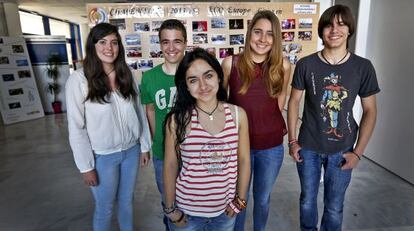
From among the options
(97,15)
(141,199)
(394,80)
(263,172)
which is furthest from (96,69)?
(394,80)

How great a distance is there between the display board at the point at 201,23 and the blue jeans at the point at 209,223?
8.55ft

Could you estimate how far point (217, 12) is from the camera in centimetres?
379

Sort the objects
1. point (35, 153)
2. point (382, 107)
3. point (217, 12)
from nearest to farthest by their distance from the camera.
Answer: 1. point (382, 107)
2. point (217, 12)
3. point (35, 153)

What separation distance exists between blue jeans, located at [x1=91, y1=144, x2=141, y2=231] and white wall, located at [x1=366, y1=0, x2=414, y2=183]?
2834 millimetres

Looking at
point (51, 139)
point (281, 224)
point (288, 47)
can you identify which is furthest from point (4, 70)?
point (281, 224)

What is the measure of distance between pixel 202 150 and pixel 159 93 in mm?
567

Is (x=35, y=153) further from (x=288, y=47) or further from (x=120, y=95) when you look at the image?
(x=288, y=47)

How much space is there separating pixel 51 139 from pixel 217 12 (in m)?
3.69

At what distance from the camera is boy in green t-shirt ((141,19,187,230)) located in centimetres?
158

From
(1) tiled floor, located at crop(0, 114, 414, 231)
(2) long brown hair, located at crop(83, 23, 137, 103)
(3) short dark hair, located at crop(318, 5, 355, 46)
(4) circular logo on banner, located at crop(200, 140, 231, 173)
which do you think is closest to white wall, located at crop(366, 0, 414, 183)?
(1) tiled floor, located at crop(0, 114, 414, 231)

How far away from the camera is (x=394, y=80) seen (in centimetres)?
314

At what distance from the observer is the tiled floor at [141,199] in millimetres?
2406

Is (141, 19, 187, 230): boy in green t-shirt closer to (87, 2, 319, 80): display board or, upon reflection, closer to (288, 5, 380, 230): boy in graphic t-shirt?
(288, 5, 380, 230): boy in graphic t-shirt

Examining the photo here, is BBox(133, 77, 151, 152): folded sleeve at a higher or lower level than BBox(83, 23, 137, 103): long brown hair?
lower
